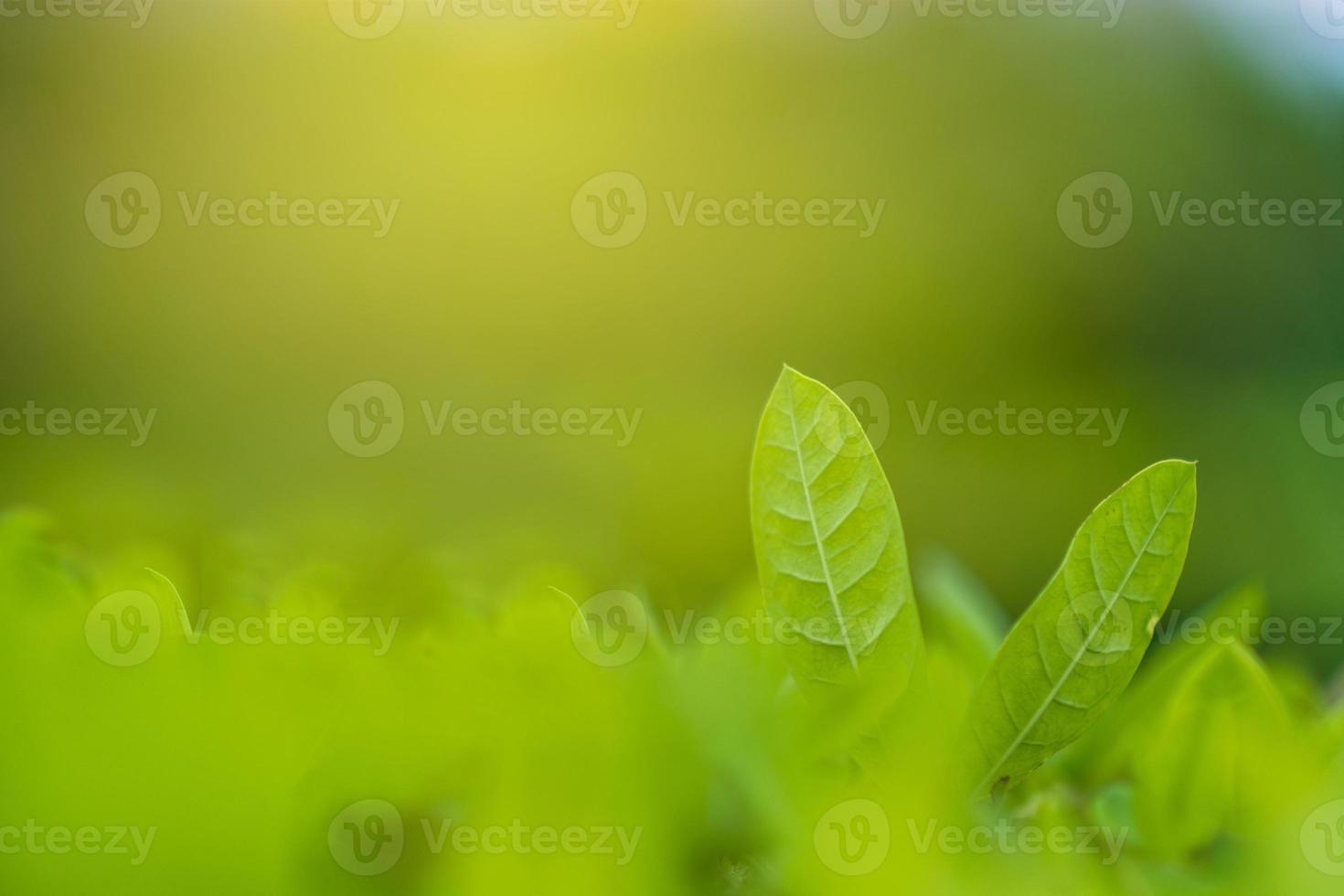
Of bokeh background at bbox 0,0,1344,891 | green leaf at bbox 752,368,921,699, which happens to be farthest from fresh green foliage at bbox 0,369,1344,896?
bokeh background at bbox 0,0,1344,891

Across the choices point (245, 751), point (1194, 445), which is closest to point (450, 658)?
point (245, 751)

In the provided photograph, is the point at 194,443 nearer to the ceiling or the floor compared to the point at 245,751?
nearer to the ceiling

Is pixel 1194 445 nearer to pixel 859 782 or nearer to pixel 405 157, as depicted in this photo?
pixel 405 157

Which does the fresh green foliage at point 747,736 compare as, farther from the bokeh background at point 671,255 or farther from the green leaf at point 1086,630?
the bokeh background at point 671,255

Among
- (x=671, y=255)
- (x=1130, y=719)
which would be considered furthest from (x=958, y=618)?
(x=671, y=255)

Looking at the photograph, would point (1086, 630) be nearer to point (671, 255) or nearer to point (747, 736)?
point (747, 736)

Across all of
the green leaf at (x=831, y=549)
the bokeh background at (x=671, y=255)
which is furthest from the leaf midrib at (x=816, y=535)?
the bokeh background at (x=671, y=255)
